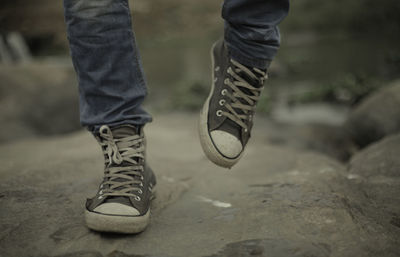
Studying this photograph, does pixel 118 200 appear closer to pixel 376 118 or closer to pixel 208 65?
pixel 376 118

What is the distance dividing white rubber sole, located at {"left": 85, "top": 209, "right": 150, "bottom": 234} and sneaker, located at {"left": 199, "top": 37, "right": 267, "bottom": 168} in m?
0.39

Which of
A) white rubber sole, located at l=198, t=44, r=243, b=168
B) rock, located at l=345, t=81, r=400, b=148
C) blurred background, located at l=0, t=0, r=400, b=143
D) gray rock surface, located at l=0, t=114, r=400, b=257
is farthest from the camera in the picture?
blurred background, located at l=0, t=0, r=400, b=143

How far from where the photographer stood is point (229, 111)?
1.56 m

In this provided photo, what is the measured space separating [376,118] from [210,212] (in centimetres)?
197

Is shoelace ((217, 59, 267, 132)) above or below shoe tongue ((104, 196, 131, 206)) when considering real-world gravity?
above

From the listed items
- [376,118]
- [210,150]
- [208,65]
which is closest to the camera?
[210,150]

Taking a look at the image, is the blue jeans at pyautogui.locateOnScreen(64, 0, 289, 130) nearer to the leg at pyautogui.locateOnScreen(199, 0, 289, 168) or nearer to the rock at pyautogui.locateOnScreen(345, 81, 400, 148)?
the leg at pyautogui.locateOnScreen(199, 0, 289, 168)

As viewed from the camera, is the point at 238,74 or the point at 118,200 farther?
the point at 238,74

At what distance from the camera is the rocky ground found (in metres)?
1.26

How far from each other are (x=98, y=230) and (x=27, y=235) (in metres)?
0.25

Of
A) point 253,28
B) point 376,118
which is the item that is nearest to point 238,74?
point 253,28

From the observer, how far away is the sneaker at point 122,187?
128cm

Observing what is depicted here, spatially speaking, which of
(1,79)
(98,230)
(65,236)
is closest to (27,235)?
(65,236)

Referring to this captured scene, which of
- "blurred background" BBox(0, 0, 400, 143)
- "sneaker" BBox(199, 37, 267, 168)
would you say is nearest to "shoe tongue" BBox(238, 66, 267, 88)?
"sneaker" BBox(199, 37, 267, 168)
